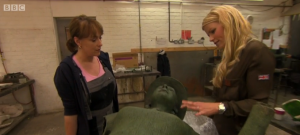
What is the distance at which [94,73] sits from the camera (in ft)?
3.92

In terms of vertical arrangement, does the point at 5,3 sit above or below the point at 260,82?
above

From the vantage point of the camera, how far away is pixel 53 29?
3133mm

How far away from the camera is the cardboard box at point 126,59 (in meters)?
3.28

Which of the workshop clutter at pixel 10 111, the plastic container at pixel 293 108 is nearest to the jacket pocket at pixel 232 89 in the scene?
the plastic container at pixel 293 108

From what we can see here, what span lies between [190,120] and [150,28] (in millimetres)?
2471

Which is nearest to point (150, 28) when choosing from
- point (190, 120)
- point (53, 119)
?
point (190, 120)

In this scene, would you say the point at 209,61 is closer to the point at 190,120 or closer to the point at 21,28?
the point at 190,120

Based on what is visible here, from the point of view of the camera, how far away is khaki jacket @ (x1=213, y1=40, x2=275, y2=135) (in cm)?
71

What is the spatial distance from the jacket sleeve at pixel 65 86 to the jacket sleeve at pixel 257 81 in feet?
3.14

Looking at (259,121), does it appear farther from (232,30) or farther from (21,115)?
(21,115)

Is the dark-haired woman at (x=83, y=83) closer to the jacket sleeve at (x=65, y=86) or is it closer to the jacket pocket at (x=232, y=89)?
the jacket sleeve at (x=65, y=86)

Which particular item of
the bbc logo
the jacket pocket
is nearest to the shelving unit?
the bbc logo

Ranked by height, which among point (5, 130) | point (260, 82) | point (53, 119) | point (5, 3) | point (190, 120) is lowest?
point (53, 119)

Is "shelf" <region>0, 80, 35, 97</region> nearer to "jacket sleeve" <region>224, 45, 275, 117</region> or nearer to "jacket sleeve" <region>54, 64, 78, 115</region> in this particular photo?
"jacket sleeve" <region>54, 64, 78, 115</region>
